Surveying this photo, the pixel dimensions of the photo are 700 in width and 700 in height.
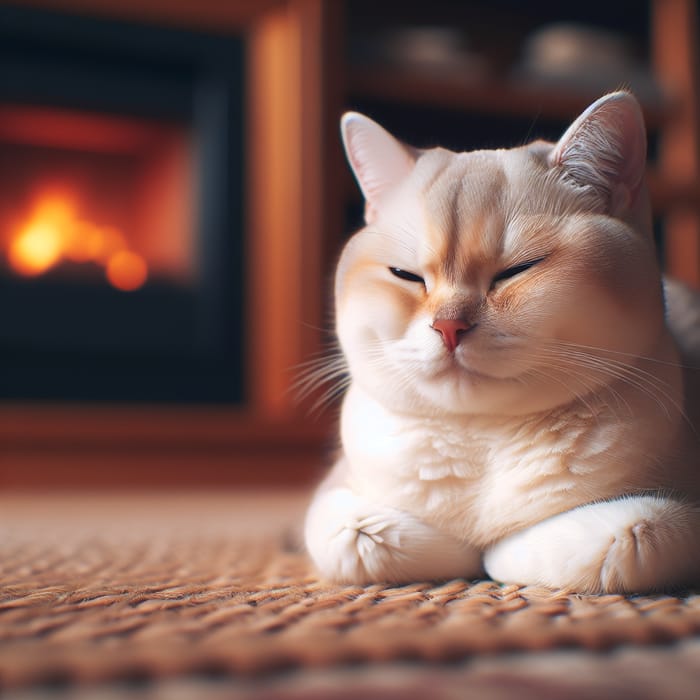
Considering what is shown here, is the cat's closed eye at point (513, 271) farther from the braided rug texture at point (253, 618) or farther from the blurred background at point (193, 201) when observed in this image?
the blurred background at point (193, 201)

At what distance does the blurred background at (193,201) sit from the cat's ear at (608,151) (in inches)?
51.1

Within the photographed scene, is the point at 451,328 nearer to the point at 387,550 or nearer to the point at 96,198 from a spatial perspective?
the point at 387,550

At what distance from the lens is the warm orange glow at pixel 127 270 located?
6.74 ft

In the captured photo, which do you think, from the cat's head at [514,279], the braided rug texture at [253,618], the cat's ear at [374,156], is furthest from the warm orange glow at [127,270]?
the cat's head at [514,279]

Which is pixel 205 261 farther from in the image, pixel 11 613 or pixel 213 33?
pixel 11 613

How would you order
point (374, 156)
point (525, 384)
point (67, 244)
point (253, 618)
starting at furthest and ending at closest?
point (67, 244) < point (374, 156) < point (525, 384) < point (253, 618)

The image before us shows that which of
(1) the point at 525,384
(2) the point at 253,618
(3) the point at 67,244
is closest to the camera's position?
(2) the point at 253,618

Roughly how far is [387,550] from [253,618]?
16 cm

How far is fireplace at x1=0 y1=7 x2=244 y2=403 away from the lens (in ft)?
6.36

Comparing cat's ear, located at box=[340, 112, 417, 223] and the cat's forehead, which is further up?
cat's ear, located at box=[340, 112, 417, 223]

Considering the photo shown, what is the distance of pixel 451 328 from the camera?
0.58m

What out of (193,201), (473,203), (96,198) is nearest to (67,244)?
(96,198)

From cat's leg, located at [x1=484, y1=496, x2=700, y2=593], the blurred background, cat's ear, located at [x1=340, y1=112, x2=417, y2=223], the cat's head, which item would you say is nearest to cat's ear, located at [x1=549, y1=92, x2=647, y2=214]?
the cat's head

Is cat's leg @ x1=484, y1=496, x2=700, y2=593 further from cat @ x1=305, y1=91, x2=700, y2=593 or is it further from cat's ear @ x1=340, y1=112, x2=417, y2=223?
cat's ear @ x1=340, y1=112, x2=417, y2=223
